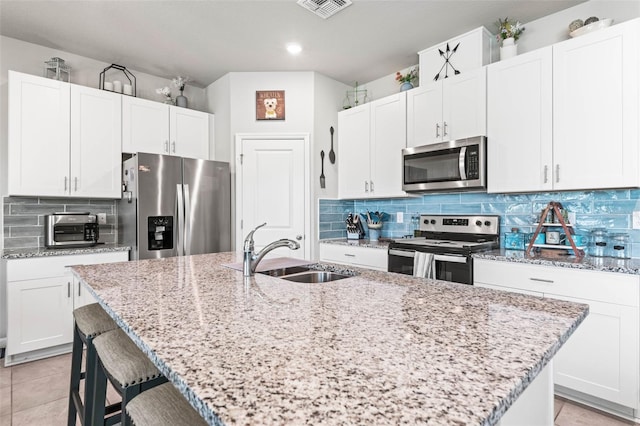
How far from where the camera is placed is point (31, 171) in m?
2.93

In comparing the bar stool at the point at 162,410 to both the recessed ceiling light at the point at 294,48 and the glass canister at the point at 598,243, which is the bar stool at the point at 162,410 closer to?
the glass canister at the point at 598,243

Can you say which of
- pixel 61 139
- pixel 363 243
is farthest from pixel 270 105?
pixel 61 139

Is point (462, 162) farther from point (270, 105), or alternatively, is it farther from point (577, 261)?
point (270, 105)

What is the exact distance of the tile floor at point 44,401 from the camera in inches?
Result: 79.9

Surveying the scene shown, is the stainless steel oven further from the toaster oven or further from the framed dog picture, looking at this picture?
the toaster oven

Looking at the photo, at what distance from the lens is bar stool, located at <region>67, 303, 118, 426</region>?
1.53 metres

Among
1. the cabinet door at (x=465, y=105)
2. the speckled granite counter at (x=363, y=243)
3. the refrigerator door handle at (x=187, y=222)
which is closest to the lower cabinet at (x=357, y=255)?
the speckled granite counter at (x=363, y=243)

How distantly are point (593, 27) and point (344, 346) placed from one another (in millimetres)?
2752

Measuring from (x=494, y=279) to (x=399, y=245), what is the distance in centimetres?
79

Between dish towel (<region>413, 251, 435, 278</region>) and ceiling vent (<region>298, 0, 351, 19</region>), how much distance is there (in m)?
1.95

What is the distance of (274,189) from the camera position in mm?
3834

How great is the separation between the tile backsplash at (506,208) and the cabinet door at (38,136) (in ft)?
8.01

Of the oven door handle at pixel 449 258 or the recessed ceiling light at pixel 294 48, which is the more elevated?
the recessed ceiling light at pixel 294 48

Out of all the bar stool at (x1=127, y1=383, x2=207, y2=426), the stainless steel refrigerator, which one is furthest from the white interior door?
the bar stool at (x1=127, y1=383, x2=207, y2=426)
